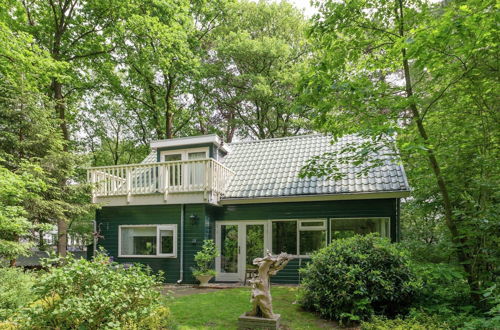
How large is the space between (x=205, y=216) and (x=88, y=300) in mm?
6407

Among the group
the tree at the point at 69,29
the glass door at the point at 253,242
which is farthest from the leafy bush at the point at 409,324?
the tree at the point at 69,29

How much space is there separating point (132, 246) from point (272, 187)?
521 centimetres

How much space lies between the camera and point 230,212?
419 inches

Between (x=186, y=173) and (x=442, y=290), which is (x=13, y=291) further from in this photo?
(x=442, y=290)

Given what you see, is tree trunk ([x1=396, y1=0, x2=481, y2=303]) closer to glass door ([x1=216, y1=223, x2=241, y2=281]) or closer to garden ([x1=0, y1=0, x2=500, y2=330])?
garden ([x1=0, y1=0, x2=500, y2=330])

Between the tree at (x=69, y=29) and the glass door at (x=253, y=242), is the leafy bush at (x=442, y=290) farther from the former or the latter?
the tree at (x=69, y=29)

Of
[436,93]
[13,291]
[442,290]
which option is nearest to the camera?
[13,291]

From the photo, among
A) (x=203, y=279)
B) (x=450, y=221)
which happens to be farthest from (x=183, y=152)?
(x=450, y=221)

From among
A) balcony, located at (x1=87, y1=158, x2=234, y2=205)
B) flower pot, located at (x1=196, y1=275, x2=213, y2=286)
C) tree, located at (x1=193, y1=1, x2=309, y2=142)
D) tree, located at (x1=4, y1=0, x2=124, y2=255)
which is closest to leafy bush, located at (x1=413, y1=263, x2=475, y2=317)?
flower pot, located at (x1=196, y1=275, x2=213, y2=286)

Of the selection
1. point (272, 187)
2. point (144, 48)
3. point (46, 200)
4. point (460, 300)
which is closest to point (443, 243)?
point (460, 300)

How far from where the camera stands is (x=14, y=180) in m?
5.92

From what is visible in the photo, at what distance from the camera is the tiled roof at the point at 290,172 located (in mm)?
9445

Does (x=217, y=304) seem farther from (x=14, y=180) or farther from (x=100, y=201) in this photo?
(x=100, y=201)

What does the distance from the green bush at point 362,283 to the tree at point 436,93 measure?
1.05m
